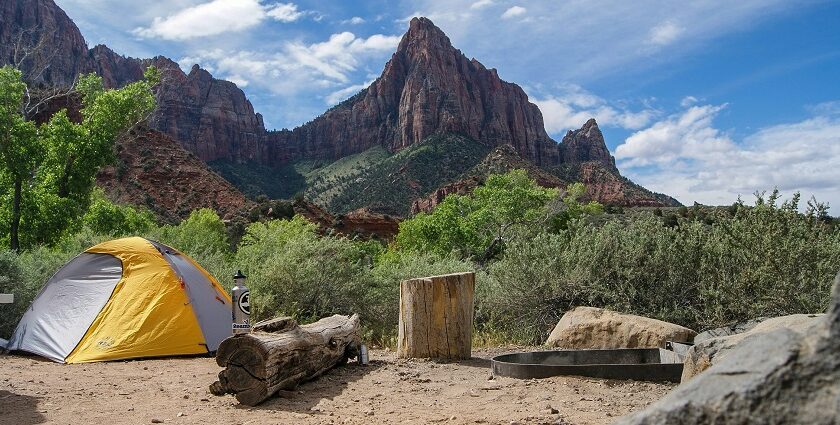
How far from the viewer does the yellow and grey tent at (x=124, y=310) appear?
9539mm

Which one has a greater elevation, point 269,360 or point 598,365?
point 269,360

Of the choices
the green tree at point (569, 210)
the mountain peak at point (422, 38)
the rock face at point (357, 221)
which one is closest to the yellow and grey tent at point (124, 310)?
the green tree at point (569, 210)

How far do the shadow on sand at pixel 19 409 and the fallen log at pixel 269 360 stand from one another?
1.47 meters

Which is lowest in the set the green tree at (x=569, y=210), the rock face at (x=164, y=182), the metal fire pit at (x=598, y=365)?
the metal fire pit at (x=598, y=365)

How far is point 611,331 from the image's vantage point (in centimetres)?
870

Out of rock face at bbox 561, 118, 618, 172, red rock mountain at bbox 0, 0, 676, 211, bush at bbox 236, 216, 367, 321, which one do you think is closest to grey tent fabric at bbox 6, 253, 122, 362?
bush at bbox 236, 216, 367, 321

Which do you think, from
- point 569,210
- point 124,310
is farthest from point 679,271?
point 569,210

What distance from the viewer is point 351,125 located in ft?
444

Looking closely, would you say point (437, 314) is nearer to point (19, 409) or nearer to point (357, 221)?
point (19, 409)

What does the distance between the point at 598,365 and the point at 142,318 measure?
21.3 ft

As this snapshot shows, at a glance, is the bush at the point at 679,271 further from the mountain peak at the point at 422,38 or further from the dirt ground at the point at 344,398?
the mountain peak at the point at 422,38

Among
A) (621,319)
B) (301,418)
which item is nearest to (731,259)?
(621,319)

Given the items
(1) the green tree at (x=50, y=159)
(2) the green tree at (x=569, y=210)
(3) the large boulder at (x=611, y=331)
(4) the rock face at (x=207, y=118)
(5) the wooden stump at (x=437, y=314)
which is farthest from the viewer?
(4) the rock face at (x=207, y=118)

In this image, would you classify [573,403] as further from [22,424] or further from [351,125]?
[351,125]
